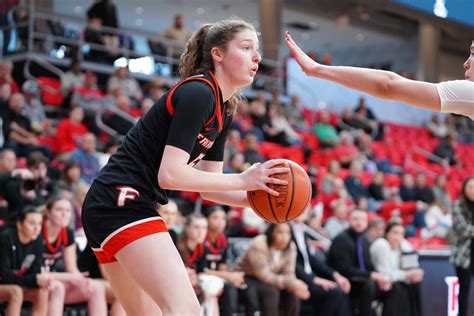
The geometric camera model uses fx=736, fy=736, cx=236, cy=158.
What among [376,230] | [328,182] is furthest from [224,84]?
[328,182]

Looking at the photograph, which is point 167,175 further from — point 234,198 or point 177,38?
point 177,38

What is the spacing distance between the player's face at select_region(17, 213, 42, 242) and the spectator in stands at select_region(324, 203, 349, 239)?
4.81m

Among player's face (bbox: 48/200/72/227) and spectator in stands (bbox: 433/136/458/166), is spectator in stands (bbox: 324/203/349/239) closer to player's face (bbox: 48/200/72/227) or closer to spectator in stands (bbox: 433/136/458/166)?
player's face (bbox: 48/200/72/227)

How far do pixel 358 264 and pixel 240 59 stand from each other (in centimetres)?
575

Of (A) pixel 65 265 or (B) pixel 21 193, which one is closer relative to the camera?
(A) pixel 65 265

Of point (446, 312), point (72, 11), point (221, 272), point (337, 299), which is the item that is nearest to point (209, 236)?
point (221, 272)

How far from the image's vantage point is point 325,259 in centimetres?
906

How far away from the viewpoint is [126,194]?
3.34 metres

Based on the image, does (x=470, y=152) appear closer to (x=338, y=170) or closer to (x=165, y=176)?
(x=338, y=170)

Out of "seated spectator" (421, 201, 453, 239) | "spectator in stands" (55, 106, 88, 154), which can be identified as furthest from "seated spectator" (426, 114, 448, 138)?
"spectator in stands" (55, 106, 88, 154)

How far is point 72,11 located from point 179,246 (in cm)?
1781

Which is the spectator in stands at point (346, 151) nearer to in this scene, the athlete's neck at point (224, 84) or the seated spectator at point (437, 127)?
the seated spectator at point (437, 127)

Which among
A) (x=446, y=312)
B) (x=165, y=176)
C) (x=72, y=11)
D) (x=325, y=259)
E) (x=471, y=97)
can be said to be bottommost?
(x=446, y=312)

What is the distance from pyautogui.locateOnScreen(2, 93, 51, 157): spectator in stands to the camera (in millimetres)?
10108
